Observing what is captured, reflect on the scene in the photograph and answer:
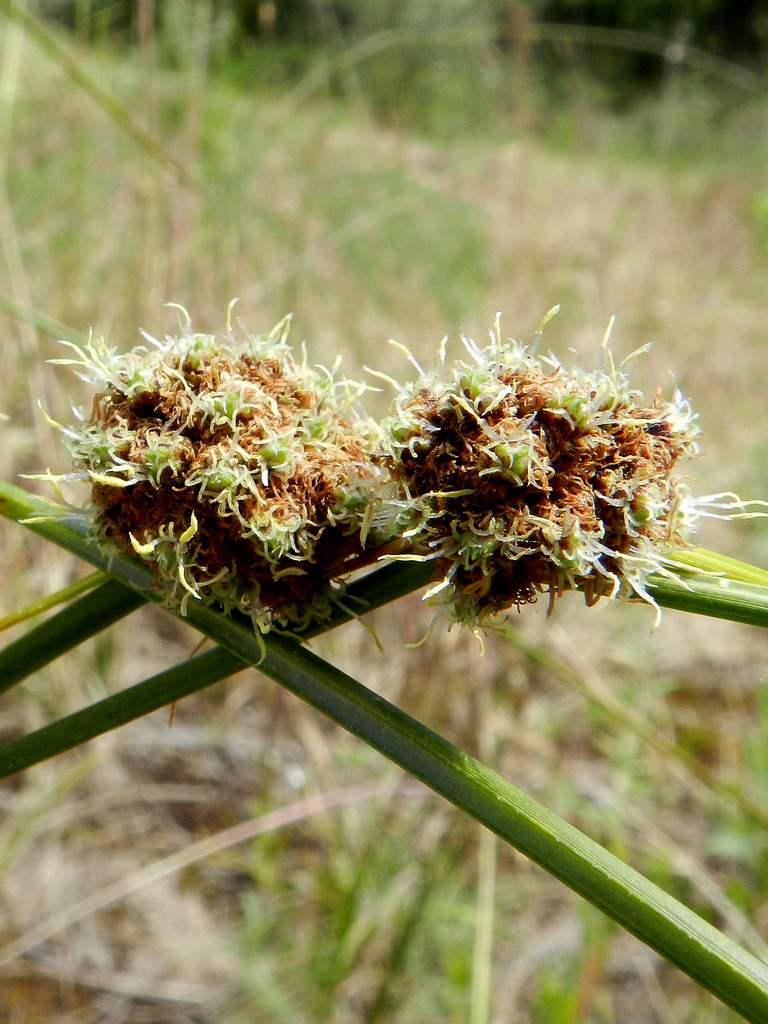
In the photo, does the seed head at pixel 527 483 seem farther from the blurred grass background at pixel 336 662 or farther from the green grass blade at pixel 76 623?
the green grass blade at pixel 76 623

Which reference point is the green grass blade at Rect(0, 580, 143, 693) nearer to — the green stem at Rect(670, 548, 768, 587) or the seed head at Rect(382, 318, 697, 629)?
the seed head at Rect(382, 318, 697, 629)

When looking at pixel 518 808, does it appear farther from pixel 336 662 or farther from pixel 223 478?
pixel 336 662

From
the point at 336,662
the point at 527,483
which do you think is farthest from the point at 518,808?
the point at 336,662

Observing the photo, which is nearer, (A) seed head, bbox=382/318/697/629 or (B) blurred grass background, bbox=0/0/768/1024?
(A) seed head, bbox=382/318/697/629

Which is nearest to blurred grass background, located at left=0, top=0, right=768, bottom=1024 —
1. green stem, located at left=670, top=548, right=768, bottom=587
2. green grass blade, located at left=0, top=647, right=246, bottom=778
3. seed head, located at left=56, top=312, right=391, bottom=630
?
green stem, located at left=670, top=548, right=768, bottom=587

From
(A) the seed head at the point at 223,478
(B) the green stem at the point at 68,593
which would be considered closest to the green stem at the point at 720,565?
(A) the seed head at the point at 223,478
